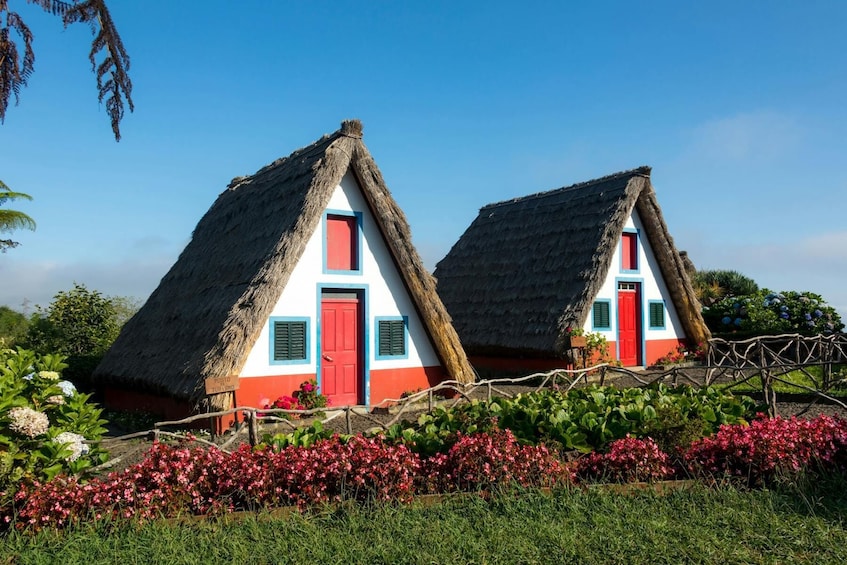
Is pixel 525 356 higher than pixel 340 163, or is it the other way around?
pixel 340 163

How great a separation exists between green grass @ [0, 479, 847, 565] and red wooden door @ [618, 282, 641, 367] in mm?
11542

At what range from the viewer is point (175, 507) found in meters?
5.34

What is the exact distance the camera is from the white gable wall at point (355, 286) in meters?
10.9

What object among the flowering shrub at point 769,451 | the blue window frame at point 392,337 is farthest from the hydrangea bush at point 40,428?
the blue window frame at point 392,337

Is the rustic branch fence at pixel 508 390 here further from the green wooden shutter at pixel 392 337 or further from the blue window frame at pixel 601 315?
the blue window frame at pixel 601 315

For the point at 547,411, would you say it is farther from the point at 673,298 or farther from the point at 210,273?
the point at 673,298

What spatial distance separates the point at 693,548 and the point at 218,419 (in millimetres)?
7231

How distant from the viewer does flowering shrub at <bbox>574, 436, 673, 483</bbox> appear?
6.11 m

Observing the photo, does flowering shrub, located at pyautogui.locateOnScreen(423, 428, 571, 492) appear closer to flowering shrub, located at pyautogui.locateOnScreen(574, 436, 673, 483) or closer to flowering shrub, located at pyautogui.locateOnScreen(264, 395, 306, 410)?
flowering shrub, located at pyautogui.locateOnScreen(574, 436, 673, 483)

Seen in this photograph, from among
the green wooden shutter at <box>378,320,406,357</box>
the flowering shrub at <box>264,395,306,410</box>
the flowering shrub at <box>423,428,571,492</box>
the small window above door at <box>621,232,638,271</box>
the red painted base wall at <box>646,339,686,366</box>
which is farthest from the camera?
the red painted base wall at <box>646,339,686,366</box>

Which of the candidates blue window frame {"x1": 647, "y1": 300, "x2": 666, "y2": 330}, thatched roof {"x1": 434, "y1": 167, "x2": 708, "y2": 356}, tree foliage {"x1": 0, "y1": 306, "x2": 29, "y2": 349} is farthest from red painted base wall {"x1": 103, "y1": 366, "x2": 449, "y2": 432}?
tree foliage {"x1": 0, "y1": 306, "x2": 29, "y2": 349}

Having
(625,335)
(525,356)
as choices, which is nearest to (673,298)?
(625,335)

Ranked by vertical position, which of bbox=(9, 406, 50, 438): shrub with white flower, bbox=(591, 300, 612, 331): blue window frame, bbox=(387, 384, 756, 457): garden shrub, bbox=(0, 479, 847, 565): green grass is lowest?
bbox=(0, 479, 847, 565): green grass

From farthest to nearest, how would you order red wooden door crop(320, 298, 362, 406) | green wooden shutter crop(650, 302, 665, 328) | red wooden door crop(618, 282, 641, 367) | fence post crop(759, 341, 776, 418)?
green wooden shutter crop(650, 302, 665, 328) → red wooden door crop(618, 282, 641, 367) → red wooden door crop(320, 298, 362, 406) → fence post crop(759, 341, 776, 418)
